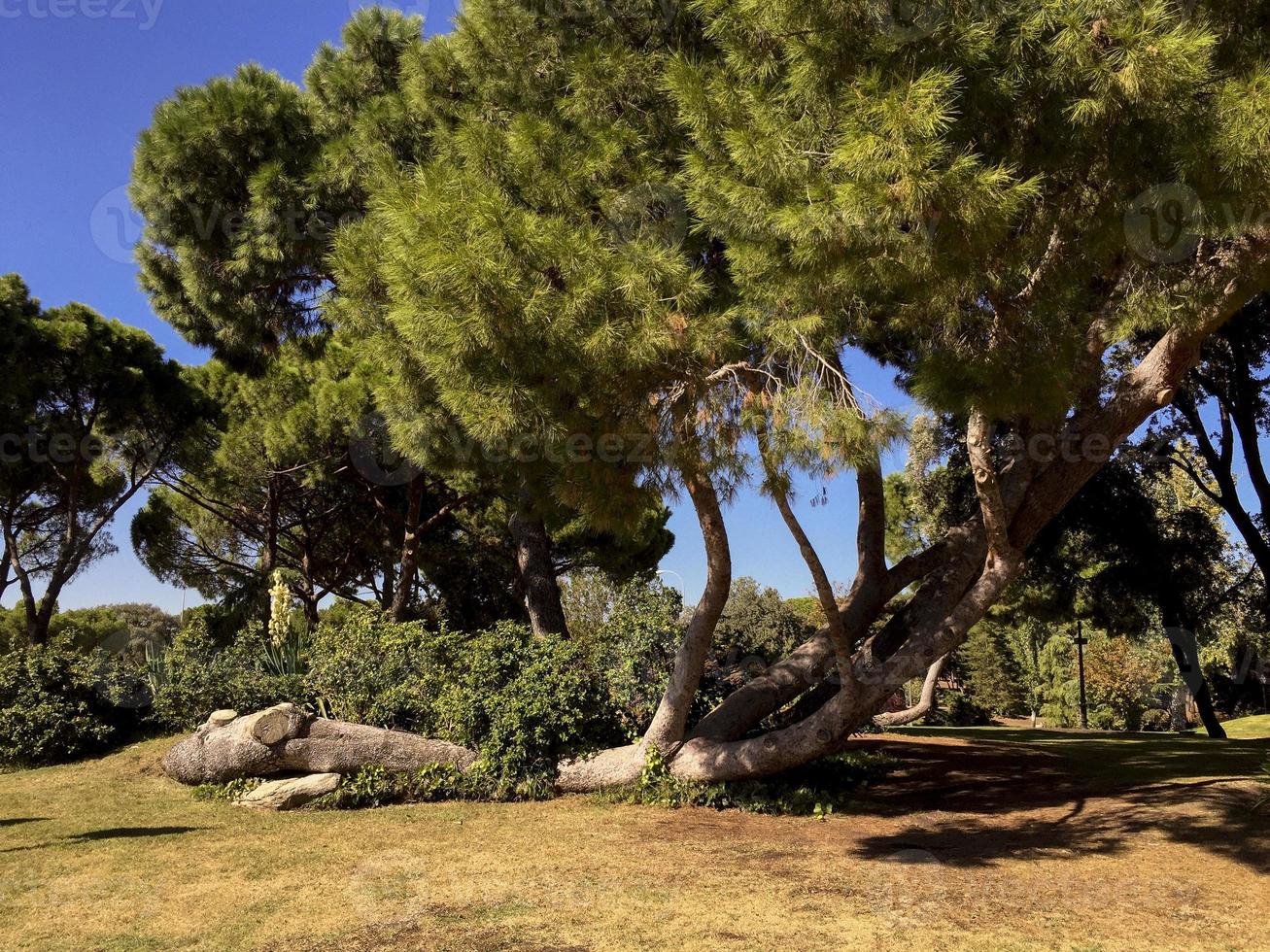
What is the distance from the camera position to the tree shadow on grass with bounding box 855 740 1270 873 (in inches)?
245

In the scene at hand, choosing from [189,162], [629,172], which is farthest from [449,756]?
[189,162]

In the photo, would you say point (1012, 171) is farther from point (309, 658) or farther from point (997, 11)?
point (309, 658)

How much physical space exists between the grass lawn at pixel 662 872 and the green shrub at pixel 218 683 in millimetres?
1954

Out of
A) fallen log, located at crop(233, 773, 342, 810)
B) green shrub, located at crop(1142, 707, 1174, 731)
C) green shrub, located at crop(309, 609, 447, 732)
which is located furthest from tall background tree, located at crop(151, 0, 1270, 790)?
green shrub, located at crop(1142, 707, 1174, 731)

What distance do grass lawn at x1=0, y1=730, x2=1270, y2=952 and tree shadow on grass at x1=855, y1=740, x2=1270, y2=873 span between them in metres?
0.03

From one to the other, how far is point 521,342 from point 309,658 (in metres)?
7.01

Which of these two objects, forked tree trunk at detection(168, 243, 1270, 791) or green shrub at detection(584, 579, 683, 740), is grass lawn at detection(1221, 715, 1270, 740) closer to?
forked tree trunk at detection(168, 243, 1270, 791)

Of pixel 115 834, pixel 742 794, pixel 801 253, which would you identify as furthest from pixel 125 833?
pixel 801 253

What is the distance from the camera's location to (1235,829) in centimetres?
632

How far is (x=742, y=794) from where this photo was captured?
7.98 meters

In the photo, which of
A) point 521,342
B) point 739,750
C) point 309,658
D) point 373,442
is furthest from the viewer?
point 373,442

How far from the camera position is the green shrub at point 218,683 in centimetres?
1078

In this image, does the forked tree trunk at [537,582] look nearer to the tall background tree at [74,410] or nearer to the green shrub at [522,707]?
the green shrub at [522,707]

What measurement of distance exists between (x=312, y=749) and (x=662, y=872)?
177 inches
